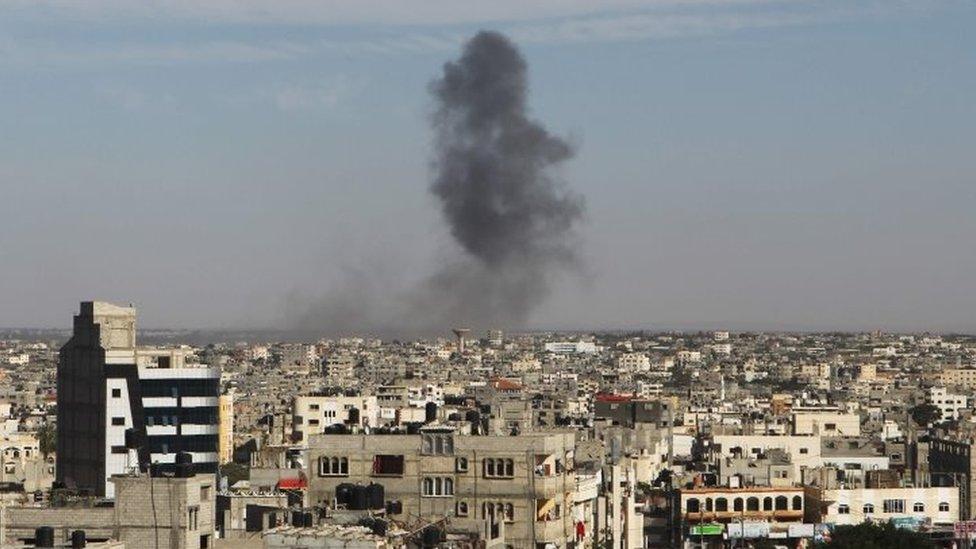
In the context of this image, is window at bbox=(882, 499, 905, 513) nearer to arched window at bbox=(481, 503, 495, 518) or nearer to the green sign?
the green sign

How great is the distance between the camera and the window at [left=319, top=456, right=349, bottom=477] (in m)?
59.1

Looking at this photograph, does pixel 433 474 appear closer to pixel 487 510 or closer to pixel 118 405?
pixel 487 510

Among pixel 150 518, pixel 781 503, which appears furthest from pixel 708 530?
pixel 150 518

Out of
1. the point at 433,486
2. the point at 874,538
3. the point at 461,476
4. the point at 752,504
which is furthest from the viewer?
the point at 752,504

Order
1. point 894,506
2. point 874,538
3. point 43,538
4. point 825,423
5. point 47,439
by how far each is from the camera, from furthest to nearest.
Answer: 1. point 825,423
2. point 47,439
3. point 894,506
4. point 874,538
5. point 43,538

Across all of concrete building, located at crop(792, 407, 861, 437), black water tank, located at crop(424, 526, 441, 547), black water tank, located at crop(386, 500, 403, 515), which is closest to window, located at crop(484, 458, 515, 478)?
black water tank, located at crop(386, 500, 403, 515)

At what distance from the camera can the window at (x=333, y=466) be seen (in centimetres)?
5906

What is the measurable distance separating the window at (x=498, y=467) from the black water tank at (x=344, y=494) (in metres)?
4.29

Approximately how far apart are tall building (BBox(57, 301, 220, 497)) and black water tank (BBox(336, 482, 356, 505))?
40.6 metres

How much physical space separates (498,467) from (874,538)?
60.3ft

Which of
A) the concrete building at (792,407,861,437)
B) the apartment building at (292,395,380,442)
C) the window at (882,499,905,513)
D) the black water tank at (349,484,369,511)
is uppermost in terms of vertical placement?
the apartment building at (292,395,380,442)

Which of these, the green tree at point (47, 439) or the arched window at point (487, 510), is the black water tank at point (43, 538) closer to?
the arched window at point (487, 510)

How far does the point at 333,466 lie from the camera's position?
A: 59.2 meters

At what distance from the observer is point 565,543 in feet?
194
